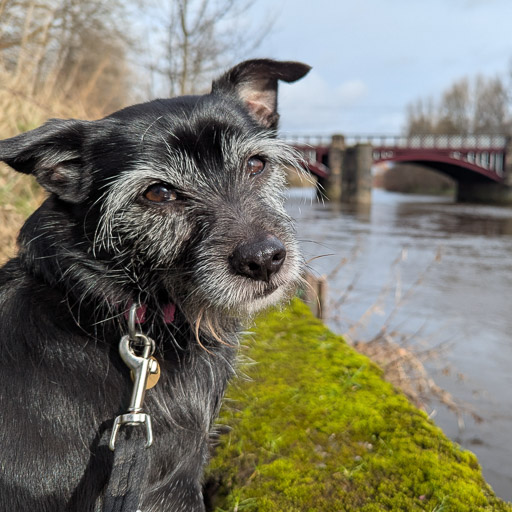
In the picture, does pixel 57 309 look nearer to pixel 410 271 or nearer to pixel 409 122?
pixel 410 271

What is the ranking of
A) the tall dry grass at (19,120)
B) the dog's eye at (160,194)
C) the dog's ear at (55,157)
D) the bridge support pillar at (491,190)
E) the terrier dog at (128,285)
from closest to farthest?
the terrier dog at (128,285) < the dog's ear at (55,157) < the dog's eye at (160,194) < the tall dry grass at (19,120) < the bridge support pillar at (491,190)

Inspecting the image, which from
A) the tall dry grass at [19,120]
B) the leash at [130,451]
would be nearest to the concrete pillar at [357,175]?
the tall dry grass at [19,120]

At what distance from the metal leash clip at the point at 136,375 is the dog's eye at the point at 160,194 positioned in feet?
2.11

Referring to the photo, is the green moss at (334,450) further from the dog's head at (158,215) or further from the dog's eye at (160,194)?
the dog's eye at (160,194)

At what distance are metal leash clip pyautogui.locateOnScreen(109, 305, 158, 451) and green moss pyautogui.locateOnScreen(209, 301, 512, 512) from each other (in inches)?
28.7

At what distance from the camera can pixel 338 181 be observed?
49.1m

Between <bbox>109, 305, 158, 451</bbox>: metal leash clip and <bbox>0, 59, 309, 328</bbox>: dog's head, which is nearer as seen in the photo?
<bbox>109, 305, 158, 451</bbox>: metal leash clip

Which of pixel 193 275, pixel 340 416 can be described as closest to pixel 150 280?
pixel 193 275

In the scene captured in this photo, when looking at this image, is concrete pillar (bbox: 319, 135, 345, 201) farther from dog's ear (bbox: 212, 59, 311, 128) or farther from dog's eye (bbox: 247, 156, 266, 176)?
dog's eye (bbox: 247, 156, 266, 176)

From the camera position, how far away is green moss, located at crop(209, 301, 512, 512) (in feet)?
6.60

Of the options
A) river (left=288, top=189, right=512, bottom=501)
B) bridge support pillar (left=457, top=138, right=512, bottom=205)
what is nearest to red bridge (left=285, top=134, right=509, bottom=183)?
bridge support pillar (left=457, top=138, right=512, bottom=205)

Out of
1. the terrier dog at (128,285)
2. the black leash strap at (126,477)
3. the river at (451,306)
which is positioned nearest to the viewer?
the black leash strap at (126,477)

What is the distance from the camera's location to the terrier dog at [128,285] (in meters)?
1.74

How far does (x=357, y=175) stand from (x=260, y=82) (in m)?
44.7
